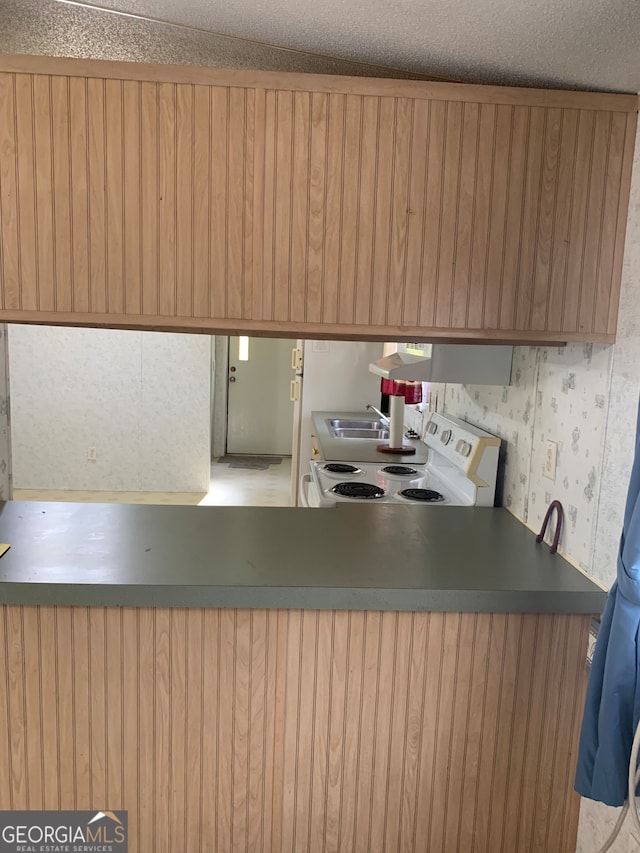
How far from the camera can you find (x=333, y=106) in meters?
1.65

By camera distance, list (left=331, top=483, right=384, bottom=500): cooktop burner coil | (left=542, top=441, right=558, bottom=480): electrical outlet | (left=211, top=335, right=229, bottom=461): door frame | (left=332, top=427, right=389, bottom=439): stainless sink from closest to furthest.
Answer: (left=542, top=441, right=558, bottom=480): electrical outlet < (left=331, top=483, right=384, bottom=500): cooktop burner coil < (left=332, top=427, right=389, bottom=439): stainless sink < (left=211, top=335, right=229, bottom=461): door frame

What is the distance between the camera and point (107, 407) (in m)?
5.76

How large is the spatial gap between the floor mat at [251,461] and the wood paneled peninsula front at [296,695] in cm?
523

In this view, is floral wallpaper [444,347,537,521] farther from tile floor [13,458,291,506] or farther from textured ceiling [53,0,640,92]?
tile floor [13,458,291,506]

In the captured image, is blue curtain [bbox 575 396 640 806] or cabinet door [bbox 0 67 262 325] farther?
cabinet door [bbox 0 67 262 325]

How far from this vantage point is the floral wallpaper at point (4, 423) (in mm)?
2293

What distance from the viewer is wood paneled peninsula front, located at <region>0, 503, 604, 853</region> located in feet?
5.49

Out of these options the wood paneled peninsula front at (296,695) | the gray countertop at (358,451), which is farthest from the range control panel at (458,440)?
the wood paneled peninsula front at (296,695)

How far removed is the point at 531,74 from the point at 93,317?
4.00 feet

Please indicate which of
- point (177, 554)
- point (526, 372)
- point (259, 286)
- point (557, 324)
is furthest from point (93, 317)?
point (526, 372)

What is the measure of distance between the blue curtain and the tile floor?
411 cm

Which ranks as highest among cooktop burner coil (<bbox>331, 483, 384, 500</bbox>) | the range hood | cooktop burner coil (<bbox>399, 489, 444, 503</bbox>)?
the range hood

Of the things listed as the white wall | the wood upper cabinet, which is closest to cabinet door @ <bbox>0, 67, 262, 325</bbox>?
the wood upper cabinet

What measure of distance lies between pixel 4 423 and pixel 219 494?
12.1 feet
